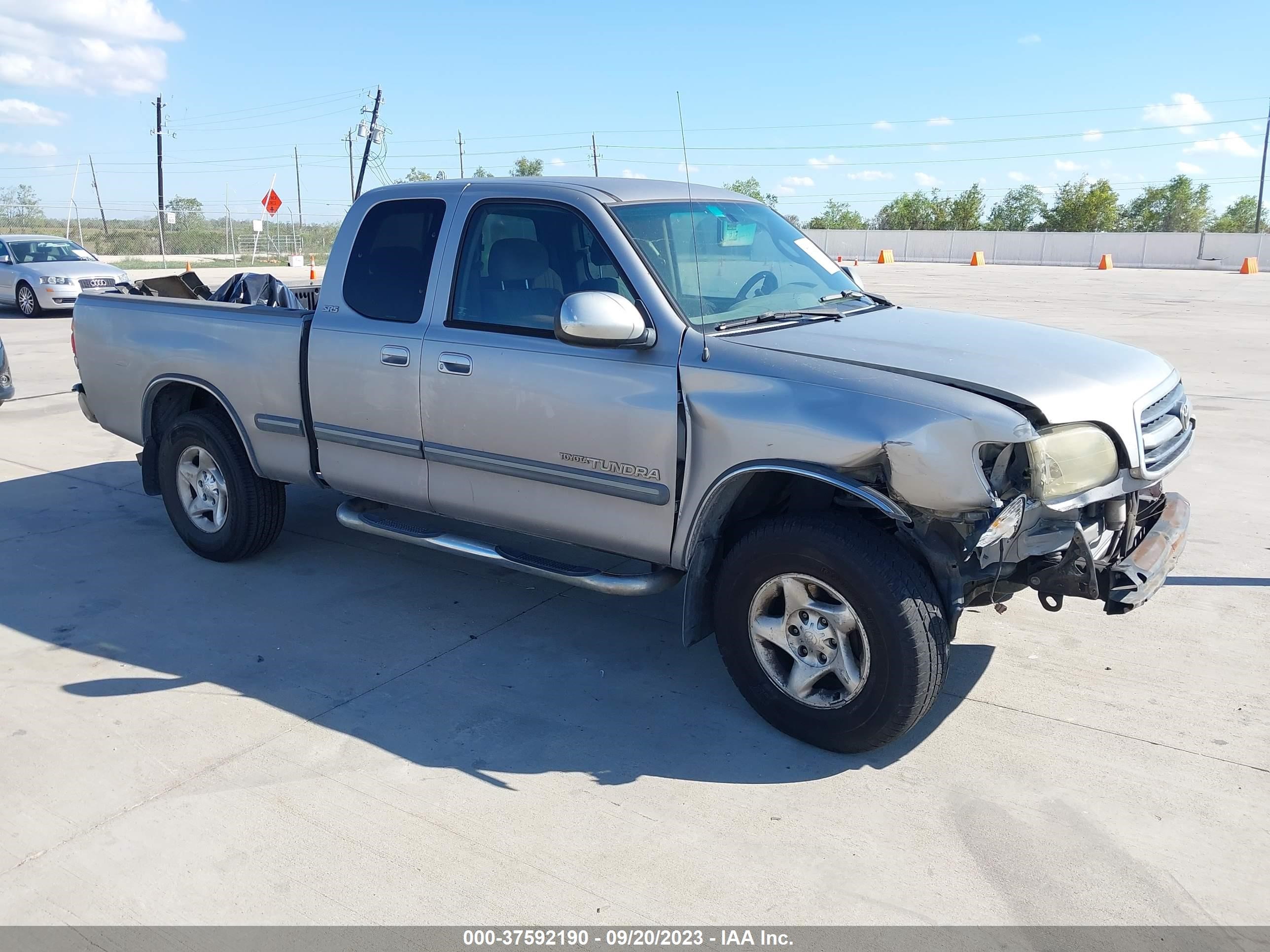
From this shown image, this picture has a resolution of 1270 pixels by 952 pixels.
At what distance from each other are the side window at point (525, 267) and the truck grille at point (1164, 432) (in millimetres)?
2044

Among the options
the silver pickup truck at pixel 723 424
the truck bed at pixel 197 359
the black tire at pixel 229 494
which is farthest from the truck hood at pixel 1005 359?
the black tire at pixel 229 494

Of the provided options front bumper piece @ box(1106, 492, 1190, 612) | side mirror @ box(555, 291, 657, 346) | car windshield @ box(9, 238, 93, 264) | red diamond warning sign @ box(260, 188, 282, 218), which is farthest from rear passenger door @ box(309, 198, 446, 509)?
red diamond warning sign @ box(260, 188, 282, 218)

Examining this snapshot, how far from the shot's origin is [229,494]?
582 centimetres

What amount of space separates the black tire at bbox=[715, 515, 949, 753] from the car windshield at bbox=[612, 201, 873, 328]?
38.6 inches

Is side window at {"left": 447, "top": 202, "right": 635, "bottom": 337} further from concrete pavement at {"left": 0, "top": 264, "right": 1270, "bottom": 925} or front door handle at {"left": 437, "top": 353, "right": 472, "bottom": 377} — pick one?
concrete pavement at {"left": 0, "top": 264, "right": 1270, "bottom": 925}

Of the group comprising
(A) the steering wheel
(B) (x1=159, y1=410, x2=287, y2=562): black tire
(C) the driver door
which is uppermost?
(A) the steering wheel

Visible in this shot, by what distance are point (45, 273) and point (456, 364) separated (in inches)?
716

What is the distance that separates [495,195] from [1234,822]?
147 inches

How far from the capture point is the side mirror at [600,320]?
3.95m

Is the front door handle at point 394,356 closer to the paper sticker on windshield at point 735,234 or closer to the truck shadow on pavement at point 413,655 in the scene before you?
the truck shadow on pavement at point 413,655

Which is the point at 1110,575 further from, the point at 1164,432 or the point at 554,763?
the point at 554,763

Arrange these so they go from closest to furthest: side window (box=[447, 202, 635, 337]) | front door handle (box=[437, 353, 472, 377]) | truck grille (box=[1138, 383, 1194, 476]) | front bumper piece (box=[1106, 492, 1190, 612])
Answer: front bumper piece (box=[1106, 492, 1190, 612]), truck grille (box=[1138, 383, 1194, 476]), side window (box=[447, 202, 635, 337]), front door handle (box=[437, 353, 472, 377])

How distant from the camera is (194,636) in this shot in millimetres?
4996

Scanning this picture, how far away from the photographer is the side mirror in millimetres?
3945
